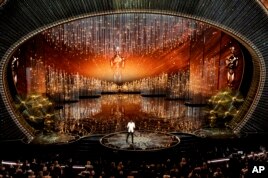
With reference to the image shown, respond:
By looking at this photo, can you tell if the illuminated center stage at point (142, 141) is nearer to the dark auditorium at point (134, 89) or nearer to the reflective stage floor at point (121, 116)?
the dark auditorium at point (134, 89)

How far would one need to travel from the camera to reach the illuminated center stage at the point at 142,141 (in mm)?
14234

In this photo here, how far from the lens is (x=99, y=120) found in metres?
18.0

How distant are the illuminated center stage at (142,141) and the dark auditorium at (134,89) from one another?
0.04 m

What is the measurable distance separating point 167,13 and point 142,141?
15.0 feet

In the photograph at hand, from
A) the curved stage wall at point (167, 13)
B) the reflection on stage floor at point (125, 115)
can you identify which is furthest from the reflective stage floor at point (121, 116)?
the curved stage wall at point (167, 13)

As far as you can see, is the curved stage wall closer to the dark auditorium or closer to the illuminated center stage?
the dark auditorium

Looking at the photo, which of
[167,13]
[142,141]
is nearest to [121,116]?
[142,141]

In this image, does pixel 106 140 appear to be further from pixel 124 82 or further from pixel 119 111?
pixel 124 82

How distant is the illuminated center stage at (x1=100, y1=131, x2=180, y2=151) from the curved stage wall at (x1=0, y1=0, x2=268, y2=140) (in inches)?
108

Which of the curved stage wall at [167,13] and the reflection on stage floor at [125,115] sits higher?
the curved stage wall at [167,13]

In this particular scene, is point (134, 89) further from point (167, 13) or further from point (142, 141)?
point (142, 141)

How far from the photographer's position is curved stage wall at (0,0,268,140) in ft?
49.4

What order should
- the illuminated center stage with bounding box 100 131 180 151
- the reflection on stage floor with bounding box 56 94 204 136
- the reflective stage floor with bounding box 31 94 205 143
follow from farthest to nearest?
the reflection on stage floor with bounding box 56 94 204 136 < the reflective stage floor with bounding box 31 94 205 143 < the illuminated center stage with bounding box 100 131 180 151

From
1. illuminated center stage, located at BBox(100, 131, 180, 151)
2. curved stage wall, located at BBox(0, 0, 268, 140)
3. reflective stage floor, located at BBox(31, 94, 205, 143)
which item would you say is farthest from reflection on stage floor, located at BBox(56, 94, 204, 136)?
curved stage wall, located at BBox(0, 0, 268, 140)
